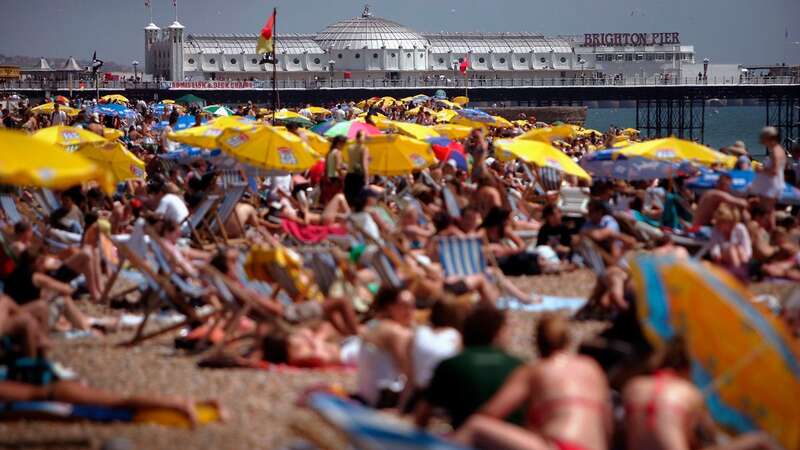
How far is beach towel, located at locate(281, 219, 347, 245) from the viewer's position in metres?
11.4

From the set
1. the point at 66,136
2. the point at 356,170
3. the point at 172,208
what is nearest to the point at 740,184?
the point at 356,170

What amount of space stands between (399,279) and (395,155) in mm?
5927

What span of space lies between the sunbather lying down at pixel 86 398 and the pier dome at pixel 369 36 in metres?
105

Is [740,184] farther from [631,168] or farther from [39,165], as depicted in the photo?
[39,165]

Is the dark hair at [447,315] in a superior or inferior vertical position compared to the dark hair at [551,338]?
inferior

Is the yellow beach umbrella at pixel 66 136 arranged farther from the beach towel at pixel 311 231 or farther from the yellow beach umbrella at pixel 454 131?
the yellow beach umbrella at pixel 454 131

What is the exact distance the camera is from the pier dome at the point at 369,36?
111 metres

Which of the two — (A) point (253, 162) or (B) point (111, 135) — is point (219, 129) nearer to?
(A) point (253, 162)

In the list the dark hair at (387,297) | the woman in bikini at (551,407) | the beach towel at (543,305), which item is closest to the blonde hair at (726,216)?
the beach towel at (543,305)

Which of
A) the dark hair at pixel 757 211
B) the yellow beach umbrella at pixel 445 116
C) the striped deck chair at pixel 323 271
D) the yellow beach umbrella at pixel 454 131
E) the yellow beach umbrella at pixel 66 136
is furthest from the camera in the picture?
the yellow beach umbrella at pixel 445 116

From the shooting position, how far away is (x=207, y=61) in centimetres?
11106

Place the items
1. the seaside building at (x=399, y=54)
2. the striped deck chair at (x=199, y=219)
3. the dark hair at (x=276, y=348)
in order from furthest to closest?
the seaside building at (x=399, y=54), the striped deck chair at (x=199, y=219), the dark hair at (x=276, y=348)

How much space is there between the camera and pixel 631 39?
401 feet

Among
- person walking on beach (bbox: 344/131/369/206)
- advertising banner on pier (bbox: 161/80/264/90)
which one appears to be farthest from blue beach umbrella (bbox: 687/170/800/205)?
advertising banner on pier (bbox: 161/80/264/90)
